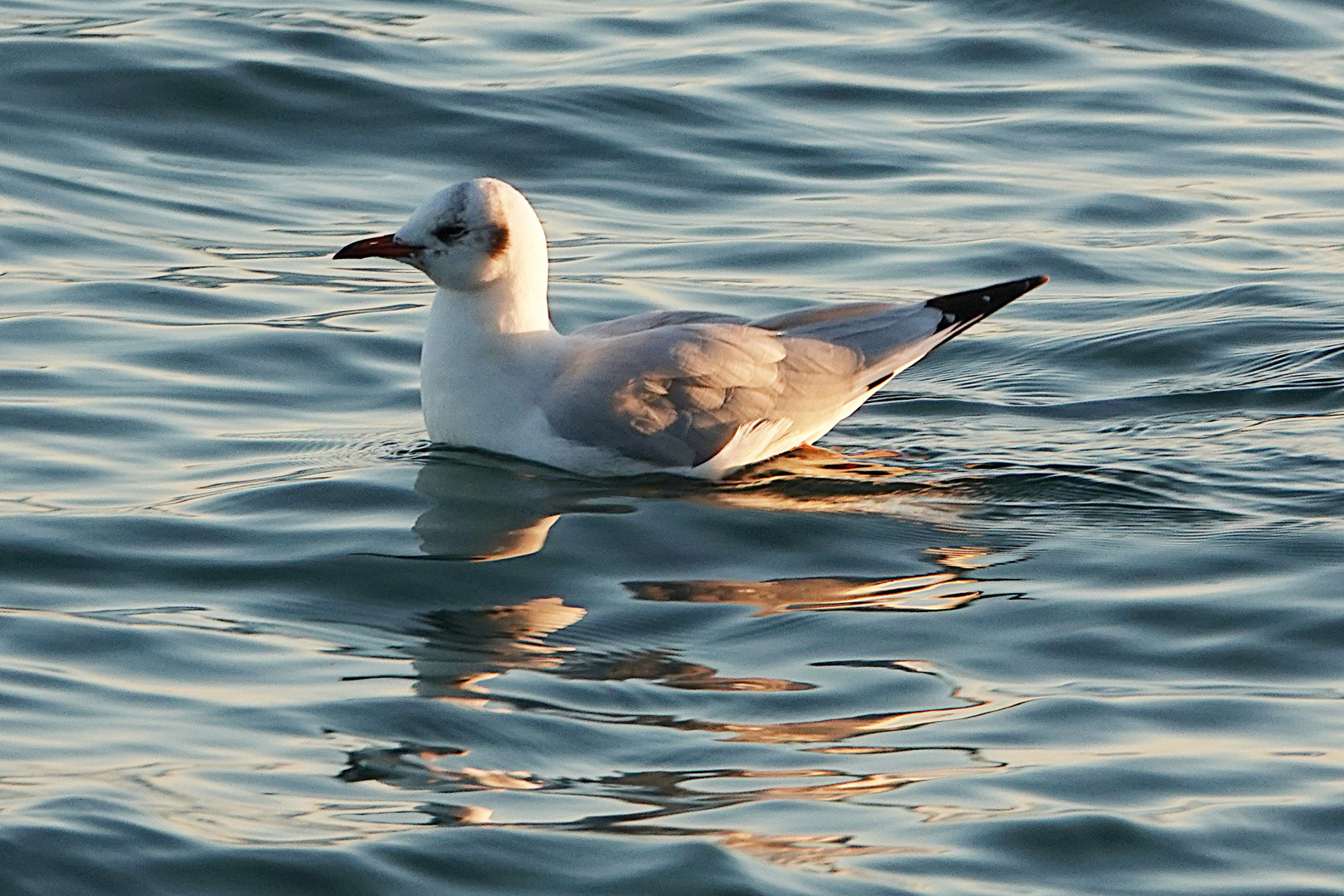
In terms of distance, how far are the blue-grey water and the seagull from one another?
140 millimetres

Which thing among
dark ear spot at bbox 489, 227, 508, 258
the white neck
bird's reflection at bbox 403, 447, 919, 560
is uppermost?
dark ear spot at bbox 489, 227, 508, 258

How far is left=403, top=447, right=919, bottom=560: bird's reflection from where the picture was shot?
6613 millimetres

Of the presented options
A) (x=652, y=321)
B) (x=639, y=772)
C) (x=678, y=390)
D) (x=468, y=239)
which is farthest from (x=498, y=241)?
(x=639, y=772)

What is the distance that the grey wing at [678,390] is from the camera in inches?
283

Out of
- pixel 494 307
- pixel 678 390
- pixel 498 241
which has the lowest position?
pixel 678 390

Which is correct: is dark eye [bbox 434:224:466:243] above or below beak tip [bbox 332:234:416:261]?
above

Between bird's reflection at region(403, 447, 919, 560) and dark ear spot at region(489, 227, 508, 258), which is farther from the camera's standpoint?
dark ear spot at region(489, 227, 508, 258)

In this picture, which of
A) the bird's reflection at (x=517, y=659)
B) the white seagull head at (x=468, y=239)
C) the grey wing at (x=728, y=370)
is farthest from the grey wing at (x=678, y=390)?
the bird's reflection at (x=517, y=659)

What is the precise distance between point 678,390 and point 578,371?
32cm

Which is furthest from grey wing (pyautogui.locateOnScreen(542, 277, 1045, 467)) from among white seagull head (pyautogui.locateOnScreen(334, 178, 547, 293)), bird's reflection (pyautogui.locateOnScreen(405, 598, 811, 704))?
bird's reflection (pyautogui.locateOnScreen(405, 598, 811, 704))

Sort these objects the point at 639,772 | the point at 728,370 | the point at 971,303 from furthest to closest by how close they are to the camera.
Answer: the point at 971,303, the point at 728,370, the point at 639,772

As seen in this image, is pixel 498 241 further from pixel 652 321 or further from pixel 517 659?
pixel 517 659

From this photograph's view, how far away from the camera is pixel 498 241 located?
7379mm

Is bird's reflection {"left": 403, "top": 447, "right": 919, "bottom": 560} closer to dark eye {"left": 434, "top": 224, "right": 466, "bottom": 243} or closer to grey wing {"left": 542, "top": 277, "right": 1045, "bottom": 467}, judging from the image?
grey wing {"left": 542, "top": 277, "right": 1045, "bottom": 467}
